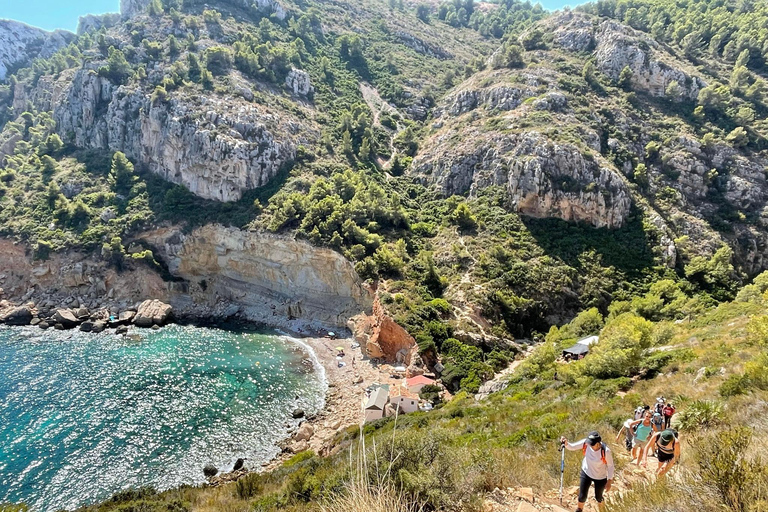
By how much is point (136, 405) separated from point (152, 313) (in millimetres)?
19946

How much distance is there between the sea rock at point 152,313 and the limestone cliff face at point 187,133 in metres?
17.2

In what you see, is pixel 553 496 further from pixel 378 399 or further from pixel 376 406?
pixel 378 399

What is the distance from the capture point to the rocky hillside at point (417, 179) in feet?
134

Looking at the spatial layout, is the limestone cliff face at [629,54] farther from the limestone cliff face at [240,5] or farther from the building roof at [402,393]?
the limestone cliff face at [240,5]

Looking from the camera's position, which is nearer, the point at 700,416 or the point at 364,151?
the point at 700,416

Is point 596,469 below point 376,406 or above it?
above

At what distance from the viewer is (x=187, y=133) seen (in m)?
56.2

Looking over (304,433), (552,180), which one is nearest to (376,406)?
(304,433)

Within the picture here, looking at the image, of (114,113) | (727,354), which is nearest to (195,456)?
(727,354)

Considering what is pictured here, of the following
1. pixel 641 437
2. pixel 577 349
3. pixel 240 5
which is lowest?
pixel 577 349

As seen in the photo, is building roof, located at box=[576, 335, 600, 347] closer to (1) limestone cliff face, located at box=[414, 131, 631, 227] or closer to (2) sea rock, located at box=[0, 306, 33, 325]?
(1) limestone cliff face, located at box=[414, 131, 631, 227]

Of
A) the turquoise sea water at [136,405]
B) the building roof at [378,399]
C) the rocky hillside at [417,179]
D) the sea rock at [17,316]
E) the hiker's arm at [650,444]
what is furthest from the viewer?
the sea rock at [17,316]

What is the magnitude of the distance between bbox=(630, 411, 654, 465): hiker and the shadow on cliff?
35.5 meters

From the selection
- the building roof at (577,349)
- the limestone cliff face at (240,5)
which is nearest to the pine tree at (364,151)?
the building roof at (577,349)
